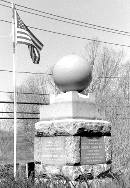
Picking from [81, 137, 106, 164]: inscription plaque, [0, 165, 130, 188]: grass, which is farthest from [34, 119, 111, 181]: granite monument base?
[0, 165, 130, 188]: grass

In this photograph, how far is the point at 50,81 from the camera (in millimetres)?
30938

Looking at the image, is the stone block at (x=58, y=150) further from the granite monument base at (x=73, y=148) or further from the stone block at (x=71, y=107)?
the stone block at (x=71, y=107)

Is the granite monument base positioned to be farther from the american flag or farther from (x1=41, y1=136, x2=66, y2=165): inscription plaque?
the american flag

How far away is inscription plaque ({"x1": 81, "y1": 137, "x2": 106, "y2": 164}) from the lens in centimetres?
877

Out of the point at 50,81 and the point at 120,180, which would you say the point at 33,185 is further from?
the point at 50,81

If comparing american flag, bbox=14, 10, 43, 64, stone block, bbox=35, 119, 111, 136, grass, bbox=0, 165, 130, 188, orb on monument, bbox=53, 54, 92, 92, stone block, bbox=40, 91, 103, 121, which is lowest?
grass, bbox=0, 165, 130, 188

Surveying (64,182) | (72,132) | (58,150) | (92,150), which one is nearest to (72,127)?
(72,132)

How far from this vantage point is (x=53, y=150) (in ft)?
29.2

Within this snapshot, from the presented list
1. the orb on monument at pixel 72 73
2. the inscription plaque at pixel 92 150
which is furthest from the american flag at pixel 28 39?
the inscription plaque at pixel 92 150

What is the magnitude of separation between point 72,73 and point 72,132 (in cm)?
127

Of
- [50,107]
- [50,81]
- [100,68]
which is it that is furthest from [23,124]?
[50,107]

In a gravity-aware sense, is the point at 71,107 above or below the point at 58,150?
above

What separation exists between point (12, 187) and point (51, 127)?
1749 mm

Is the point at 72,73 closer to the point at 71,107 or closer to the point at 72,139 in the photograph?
the point at 71,107
